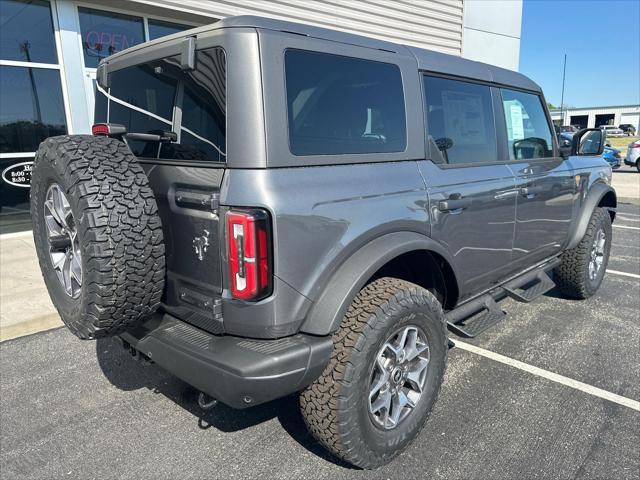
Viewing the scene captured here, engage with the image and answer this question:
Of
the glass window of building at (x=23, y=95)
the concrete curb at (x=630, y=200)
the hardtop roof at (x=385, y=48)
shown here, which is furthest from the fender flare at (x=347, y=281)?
the concrete curb at (x=630, y=200)

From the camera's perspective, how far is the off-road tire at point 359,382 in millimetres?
2096

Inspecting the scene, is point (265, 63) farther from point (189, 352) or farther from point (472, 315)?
point (472, 315)

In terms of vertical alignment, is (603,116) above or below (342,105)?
above

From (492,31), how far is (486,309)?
11.8 metres

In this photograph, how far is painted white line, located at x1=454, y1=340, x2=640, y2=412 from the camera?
2.93 metres

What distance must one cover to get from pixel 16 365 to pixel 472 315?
129 inches

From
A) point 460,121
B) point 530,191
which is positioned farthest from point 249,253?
point 530,191

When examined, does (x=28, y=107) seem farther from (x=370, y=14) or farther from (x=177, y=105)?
(x=370, y=14)

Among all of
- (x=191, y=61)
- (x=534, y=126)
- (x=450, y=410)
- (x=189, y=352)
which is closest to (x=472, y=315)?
(x=450, y=410)

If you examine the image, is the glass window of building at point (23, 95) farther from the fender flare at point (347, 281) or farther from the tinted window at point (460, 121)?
the fender flare at point (347, 281)

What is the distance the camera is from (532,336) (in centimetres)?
388

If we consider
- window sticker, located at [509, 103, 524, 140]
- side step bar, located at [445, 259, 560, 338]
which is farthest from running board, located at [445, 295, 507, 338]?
window sticker, located at [509, 103, 524, 140]

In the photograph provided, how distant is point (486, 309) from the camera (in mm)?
3311

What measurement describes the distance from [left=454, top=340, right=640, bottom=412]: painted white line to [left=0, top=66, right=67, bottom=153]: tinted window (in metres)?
6.75
